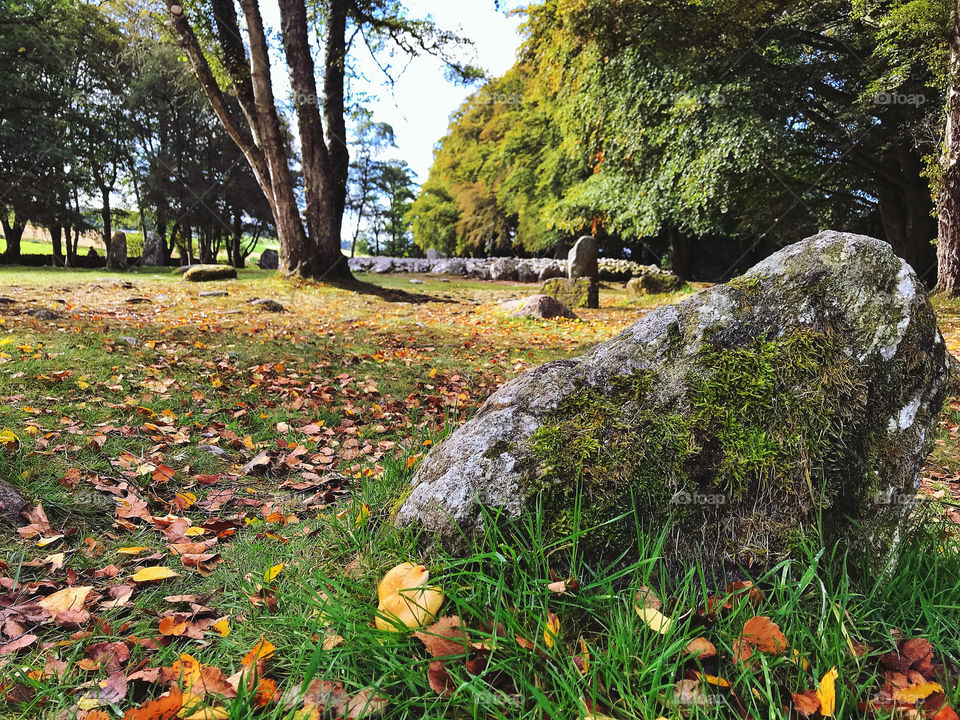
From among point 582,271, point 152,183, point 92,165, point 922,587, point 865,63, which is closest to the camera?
point 922,587

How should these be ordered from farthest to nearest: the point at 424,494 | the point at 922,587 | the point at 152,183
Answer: the point at 152,183
the point at 424,494
the point at 922,587

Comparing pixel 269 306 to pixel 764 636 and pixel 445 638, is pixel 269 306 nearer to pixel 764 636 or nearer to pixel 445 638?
pixel 445 638

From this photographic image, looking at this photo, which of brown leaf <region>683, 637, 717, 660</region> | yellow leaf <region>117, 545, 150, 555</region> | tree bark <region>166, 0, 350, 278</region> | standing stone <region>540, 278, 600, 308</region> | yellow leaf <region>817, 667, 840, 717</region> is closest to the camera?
yellow leaf <region>817, 667, 840, 717</region>

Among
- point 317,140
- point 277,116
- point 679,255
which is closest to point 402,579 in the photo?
point 277,116

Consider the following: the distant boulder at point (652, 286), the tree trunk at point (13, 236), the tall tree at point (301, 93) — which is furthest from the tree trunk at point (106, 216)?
the distant boulder at point (652, 286)

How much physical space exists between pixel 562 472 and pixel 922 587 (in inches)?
52.1

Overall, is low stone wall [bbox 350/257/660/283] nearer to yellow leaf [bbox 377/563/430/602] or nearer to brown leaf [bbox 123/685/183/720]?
yellow leaf [bbox 377/563/430/602]

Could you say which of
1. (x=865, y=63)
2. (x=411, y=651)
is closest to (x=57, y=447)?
(x=411, y=651)

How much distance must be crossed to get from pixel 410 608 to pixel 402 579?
4.9 inches

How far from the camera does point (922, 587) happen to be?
6.20 feet

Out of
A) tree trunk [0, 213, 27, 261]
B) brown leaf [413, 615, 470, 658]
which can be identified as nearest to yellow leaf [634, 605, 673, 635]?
brown leaf [413, 615, 470, 658]

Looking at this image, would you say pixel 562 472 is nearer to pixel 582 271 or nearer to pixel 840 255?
pixel 840 255

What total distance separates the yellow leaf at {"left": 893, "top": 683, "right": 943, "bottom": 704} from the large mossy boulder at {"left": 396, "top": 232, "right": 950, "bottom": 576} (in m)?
0.46

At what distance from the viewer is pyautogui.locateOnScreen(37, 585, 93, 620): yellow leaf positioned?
198cm
